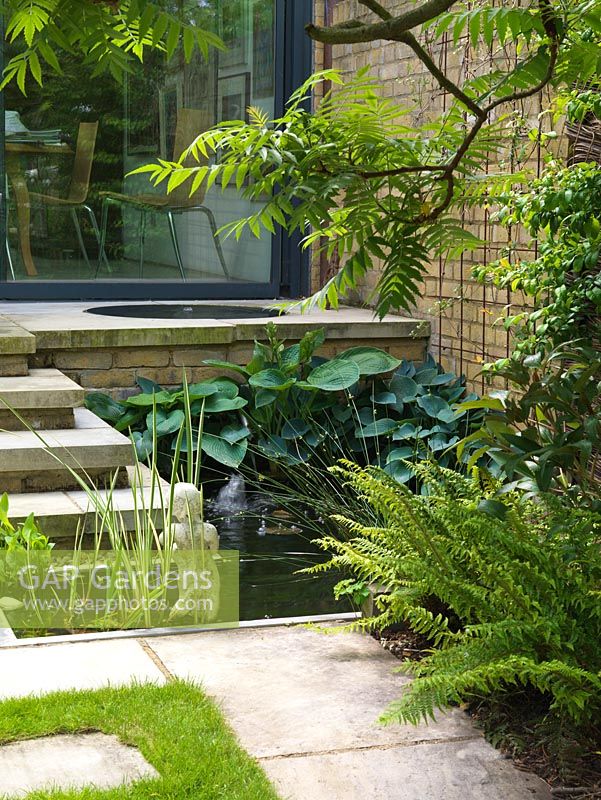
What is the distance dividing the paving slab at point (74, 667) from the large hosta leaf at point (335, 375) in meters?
2.69

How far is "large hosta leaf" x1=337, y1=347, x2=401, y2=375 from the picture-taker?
20.1 ft

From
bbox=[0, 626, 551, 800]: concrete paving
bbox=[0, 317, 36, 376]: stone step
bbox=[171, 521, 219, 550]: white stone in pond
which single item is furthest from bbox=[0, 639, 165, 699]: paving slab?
bbox=[0, 317, 36, 376]: stone step

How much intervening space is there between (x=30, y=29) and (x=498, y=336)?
15.7 ft

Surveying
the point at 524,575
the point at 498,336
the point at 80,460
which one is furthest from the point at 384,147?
the point at 498,336

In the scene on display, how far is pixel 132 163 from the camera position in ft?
27.0

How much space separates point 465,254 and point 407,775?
422 cm

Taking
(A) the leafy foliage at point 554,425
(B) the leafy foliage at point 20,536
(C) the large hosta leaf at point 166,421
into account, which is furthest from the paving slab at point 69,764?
(C) the large hosta leaf at point 166,421

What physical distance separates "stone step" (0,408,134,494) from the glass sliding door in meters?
3.41

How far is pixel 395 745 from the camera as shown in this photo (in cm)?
263

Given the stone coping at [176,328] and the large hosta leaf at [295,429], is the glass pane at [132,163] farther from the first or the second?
the large hosta leaf at [295,429]

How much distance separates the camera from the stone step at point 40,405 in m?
4.97

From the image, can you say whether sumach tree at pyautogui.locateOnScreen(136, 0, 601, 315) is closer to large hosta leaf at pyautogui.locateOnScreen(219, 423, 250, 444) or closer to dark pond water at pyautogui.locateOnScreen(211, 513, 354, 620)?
dark pond water at pyautogui.locateOnScreen(211, 513, 354, 620)

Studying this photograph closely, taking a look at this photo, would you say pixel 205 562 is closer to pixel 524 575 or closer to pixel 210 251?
pixel 524 575

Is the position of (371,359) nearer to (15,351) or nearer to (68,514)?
(15,351)
